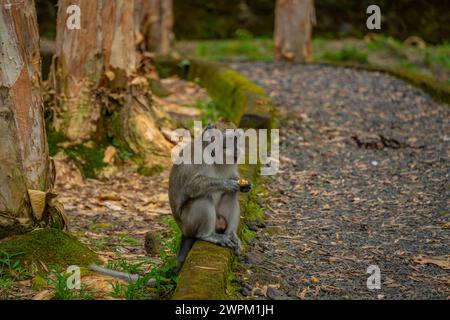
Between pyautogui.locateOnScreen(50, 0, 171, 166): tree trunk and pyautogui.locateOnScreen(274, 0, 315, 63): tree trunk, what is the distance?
5280 mm

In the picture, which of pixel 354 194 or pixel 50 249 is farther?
pixel 354 194

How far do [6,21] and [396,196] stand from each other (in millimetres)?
3751

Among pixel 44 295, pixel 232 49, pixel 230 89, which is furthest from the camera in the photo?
pixel 232 49

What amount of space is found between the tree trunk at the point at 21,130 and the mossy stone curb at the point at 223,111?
124 cm

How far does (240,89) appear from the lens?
1054cm

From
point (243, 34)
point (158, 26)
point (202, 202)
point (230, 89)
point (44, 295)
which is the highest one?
point (158, 26)

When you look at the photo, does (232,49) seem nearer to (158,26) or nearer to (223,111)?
(158,26)

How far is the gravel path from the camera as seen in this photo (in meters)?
5.57

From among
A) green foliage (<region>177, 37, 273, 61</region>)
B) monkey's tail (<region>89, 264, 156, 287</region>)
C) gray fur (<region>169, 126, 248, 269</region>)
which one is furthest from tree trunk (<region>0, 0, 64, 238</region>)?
green foliage (<region>177, 37, 273, 61</region>)

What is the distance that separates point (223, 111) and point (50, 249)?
16.9 feet

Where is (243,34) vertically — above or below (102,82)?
above

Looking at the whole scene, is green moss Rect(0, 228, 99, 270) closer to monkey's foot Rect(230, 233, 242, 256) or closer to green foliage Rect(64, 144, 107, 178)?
monkey's foot Rect(230, 233, 242, 256)

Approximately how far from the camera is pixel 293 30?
1369cm

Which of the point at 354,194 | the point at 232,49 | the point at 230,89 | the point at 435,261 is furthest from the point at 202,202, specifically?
the point at 232,49
